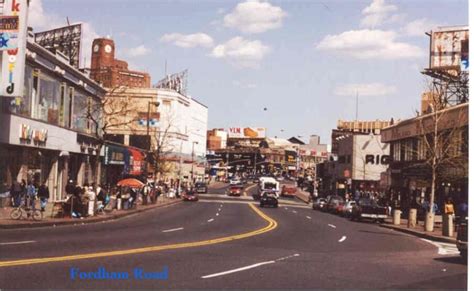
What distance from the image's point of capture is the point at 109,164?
215 ft

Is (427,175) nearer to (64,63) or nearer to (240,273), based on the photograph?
(64,63)

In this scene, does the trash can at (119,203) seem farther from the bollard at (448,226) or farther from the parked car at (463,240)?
the parked car at (463,240)

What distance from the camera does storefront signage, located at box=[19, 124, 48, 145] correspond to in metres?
37.2

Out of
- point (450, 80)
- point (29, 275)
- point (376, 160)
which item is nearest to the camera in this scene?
point (29, 275)

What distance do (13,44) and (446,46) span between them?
133 ft

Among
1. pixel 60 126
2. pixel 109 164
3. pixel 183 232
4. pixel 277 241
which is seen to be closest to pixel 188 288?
pixel 277 241

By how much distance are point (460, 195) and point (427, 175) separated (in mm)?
4048

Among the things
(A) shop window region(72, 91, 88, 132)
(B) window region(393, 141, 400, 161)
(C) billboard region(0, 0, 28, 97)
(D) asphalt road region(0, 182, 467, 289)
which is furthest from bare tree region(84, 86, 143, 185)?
(B) window region(393, 141, 400, 161)

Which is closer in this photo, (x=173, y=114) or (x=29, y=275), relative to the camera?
(x=29, y=275)

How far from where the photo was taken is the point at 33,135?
1543 inches

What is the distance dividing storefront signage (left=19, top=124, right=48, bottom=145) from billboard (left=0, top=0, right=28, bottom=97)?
16.2 feet

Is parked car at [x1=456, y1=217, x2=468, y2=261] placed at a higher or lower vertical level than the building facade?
lower

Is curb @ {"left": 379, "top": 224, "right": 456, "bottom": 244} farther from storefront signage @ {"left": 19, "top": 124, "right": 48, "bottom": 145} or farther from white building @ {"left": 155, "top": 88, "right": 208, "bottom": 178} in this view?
white building @ {"left": 155, "top": 88, "right": 208, "bottom": 178}

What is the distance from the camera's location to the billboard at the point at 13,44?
2922cm
